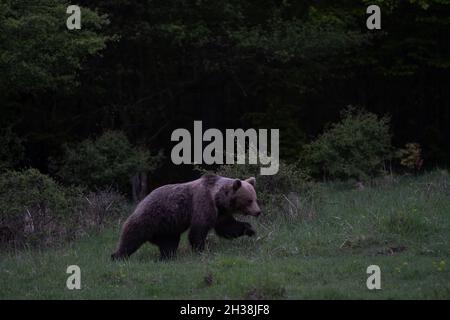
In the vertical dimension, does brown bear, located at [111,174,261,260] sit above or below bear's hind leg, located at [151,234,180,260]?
above

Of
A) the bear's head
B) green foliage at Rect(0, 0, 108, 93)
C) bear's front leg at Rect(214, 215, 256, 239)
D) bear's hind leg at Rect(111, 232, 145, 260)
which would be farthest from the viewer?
green foliage at Rect(0, 0, 108, 93)

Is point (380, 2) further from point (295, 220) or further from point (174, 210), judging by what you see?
point (174, 210)

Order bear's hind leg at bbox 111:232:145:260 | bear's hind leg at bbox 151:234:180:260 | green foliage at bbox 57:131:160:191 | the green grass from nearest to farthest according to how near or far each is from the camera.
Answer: the green grass → bear's hind leg at bbox 111:232:145:260 → bear's hind leg at bbox 151:234:180:260 → green foliage at bbox 57:131:160:191

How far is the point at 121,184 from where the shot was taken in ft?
69.4

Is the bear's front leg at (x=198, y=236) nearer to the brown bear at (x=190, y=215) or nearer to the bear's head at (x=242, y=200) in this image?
the brown bear at (x=190, y=215)

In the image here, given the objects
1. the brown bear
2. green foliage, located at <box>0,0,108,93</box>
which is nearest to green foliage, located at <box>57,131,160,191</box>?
green foliage, located at <box>0,0,108,93</box>

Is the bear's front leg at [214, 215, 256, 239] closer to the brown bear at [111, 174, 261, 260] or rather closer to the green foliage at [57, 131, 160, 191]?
the brown bear at [111, 174, 261, 260]

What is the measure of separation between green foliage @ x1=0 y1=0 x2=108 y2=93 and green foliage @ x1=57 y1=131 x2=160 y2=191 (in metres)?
2.43

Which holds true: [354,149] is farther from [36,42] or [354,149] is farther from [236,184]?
[36,42]

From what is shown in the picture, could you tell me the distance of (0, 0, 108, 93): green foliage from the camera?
16031 mm

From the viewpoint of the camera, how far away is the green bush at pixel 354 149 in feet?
64.4

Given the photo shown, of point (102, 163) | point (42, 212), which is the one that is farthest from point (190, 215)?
point (102, 163)

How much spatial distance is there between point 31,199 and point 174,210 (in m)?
4.21

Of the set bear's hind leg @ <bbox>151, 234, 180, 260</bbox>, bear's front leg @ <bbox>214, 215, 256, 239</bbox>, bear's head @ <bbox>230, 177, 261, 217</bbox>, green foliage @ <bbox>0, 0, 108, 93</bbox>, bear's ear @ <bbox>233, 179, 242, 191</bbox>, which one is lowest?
bear's hind leg @ <bbox>151, 234, 180, 260</bbox>
